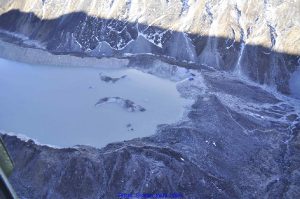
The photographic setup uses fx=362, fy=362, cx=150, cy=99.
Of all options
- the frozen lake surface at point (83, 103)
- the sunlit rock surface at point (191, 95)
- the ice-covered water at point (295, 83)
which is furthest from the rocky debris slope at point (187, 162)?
the ice-covered water at point (295, 83)

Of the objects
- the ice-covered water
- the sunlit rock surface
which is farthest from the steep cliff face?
the ice-covered water

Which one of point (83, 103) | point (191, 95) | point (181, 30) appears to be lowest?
point (83, 103)

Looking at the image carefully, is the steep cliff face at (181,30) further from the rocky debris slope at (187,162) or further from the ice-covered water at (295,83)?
the rocky debris slope at (187,162)

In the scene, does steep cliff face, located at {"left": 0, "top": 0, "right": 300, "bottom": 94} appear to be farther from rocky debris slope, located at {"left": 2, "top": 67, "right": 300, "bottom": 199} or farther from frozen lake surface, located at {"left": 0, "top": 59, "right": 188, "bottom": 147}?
rocky debris slope, located at {"left": 2, "top": 67, "right": 300, "bottom": 199}

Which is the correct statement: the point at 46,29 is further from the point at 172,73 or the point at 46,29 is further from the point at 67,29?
the point at 172,73

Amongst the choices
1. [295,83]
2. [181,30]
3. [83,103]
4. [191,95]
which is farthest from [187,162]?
[181,30]

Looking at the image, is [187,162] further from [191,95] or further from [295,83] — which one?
[295,83]
